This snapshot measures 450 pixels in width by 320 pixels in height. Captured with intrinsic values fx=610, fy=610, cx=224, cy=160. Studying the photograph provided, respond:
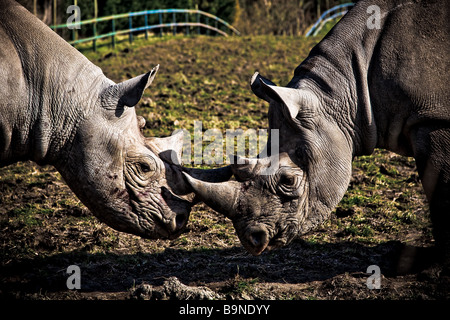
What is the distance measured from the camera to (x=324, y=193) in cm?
490

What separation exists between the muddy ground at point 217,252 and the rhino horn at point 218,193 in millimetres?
626

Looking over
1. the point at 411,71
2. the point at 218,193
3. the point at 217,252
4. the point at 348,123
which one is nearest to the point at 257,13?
the point at 217,252

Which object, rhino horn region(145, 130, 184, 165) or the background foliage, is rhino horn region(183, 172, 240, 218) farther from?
the background foliage

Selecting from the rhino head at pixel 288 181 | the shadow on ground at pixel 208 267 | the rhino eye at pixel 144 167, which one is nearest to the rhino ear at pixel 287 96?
the rhino head at pixel 288 181

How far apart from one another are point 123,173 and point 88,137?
15.5 inches

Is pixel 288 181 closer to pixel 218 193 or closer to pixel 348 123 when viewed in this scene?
pixel 218 193

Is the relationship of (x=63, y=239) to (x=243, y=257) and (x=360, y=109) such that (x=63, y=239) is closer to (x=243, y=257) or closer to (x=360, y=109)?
(x=243, y=257)

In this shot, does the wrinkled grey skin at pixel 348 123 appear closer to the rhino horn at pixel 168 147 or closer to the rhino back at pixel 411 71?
the rhino back at pixel 411 71

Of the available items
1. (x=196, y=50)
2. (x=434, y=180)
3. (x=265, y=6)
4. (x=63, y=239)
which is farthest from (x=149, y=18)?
(x=434, y=180)

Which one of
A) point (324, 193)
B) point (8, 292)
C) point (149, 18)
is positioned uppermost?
point (149, 18)

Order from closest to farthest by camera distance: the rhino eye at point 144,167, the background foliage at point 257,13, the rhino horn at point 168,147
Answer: the rhino eye at point 144,167 < the rhino horn at point 168,147 < the background foliage at point 257,13

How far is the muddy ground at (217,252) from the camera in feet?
15.8
